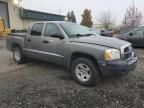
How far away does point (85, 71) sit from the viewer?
17.3ft

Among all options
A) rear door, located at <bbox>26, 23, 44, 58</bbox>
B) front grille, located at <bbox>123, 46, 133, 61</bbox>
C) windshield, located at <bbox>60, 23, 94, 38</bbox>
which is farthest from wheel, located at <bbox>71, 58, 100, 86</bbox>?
rear door, located at <bbox>26, 23, 44, 58</bbox>

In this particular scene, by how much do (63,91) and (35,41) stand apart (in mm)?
2593

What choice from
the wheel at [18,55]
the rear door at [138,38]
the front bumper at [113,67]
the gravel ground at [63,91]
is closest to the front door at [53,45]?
the gravel ground at [63,91]

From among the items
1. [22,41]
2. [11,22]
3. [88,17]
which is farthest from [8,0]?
[88,17]

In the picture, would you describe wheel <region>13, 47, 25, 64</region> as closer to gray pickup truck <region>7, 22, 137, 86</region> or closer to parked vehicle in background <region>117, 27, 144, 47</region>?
gray pickup truck <region>7, 22, 137, 86</region>

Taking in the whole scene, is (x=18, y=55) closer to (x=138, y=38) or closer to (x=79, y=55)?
(x=79, y=55)

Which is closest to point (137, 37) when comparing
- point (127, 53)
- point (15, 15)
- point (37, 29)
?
point (37, 29)

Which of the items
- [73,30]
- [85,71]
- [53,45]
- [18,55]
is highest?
[73,30]

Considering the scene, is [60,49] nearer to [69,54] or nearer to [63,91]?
[69,54]

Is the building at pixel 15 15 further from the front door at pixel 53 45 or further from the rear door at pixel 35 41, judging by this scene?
the front door at pixel 53 45

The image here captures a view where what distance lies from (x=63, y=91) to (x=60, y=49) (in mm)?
1459

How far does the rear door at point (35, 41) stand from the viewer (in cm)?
668

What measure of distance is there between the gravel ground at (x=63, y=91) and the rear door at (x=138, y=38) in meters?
5.81

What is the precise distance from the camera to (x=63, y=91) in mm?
4875
